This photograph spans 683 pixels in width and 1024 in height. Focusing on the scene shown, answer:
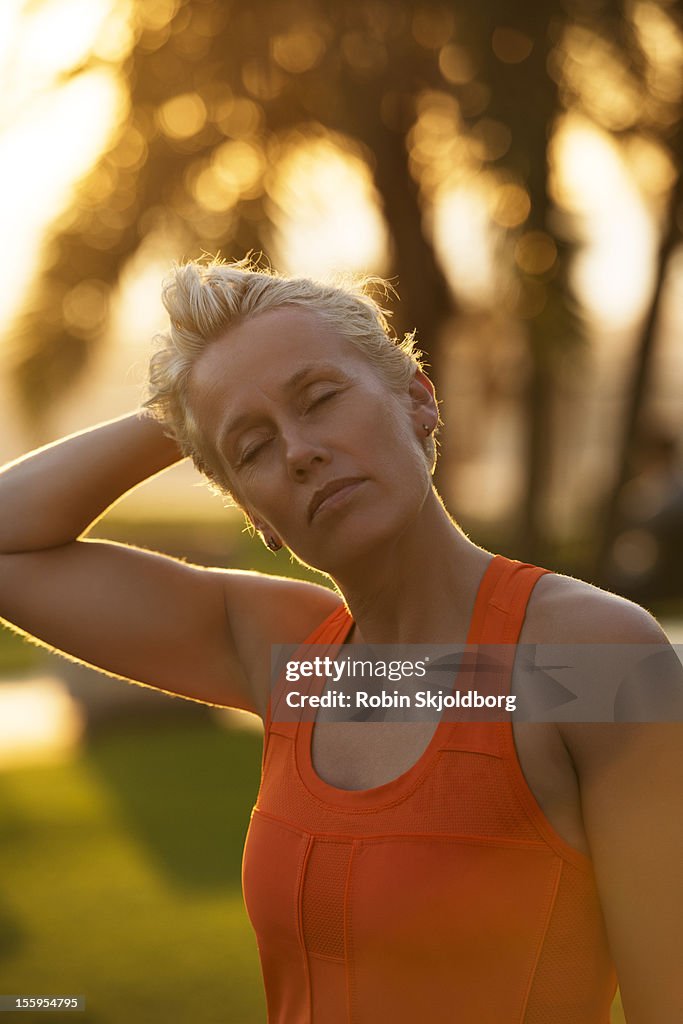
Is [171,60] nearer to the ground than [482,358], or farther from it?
farther from it

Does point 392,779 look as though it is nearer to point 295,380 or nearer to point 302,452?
point 302,452

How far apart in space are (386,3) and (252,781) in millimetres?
5879

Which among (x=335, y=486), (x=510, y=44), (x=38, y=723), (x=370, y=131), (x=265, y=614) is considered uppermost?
(x=510, y=44)

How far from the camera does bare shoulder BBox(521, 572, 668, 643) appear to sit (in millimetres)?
1564

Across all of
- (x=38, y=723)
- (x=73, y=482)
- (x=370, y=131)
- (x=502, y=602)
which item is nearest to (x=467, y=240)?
(x=370, y=131)

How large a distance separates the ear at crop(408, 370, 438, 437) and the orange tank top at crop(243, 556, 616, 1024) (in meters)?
0.39

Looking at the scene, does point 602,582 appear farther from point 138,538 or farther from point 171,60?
point 171,60

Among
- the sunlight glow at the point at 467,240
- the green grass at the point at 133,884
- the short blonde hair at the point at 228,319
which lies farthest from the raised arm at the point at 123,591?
the sunlight glow at the point at 467,240

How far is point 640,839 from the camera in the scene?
4.93ft

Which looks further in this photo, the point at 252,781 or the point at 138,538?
the point at 138,538

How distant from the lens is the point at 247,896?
5.98 ft

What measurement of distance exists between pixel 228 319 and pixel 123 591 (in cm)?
60

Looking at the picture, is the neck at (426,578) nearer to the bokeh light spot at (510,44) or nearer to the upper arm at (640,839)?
the upper arm at (640,839)

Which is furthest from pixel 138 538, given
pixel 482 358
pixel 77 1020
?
pixel 77 1020
